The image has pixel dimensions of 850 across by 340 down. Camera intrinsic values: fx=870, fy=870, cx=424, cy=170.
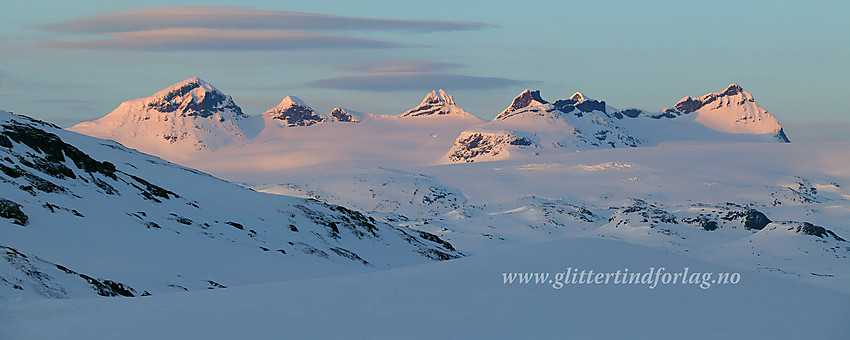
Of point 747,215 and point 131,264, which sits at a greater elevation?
point 131,264

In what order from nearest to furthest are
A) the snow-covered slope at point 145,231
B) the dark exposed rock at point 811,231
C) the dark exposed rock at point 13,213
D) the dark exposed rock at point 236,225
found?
the snow-covered slope at point 145,231 → the dark exposed rock at point 13,213 → the dark exposed rock at point 236,225 → the dark exposed rock at point 811,231

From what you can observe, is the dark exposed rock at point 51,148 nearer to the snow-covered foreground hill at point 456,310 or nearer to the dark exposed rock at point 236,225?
the dark exposed rock at point 236,225

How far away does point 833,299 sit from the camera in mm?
25484

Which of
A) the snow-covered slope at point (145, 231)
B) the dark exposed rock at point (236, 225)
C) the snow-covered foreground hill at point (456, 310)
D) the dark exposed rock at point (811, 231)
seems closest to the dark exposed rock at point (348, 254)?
the snow-covered slope at point (145, 231)

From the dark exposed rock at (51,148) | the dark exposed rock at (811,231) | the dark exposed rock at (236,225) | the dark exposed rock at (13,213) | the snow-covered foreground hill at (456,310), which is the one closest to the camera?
the snow-covered foreground hill at (456,310)

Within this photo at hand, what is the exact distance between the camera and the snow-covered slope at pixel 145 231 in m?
37.9

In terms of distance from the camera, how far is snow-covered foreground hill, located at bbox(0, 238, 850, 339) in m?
18.4

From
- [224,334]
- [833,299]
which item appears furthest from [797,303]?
[224,334]

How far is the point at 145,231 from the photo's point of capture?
171 ft

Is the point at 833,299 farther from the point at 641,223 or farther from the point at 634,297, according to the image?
the point at 641,223

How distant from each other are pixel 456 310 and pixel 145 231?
116 feet

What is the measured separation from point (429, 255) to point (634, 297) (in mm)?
61476

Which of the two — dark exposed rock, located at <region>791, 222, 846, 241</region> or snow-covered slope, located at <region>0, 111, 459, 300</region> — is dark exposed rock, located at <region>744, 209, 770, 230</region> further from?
snow-covered slope, located at <region>0, 111, 459, 300</region>

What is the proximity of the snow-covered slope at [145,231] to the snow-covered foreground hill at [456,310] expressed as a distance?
11.2 metres
